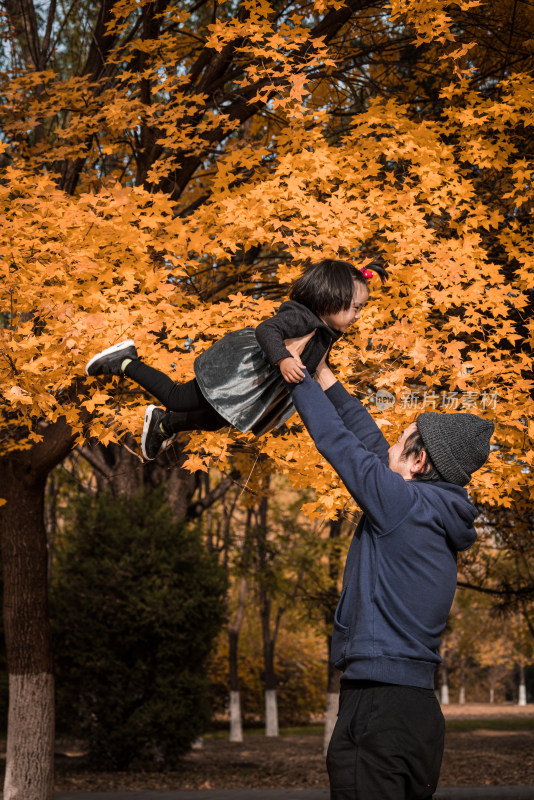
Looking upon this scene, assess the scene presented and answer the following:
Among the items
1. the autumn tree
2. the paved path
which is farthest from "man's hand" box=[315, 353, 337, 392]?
the paved path

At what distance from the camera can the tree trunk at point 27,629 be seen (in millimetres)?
7746

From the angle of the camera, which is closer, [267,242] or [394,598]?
[394,598]

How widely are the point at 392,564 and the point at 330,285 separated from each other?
3.66ft

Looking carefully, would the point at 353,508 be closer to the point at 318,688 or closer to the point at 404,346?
the point at 404,346

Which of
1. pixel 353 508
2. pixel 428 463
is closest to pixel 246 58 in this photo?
pixel 353 508

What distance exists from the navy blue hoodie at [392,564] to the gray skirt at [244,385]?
0.75 meters

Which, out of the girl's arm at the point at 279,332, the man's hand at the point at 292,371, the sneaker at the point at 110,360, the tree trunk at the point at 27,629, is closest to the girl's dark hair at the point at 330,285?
the girl's arm at the point at 279,332

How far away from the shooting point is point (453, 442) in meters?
2.08

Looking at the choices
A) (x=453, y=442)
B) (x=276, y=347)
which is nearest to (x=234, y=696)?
(x=276, y=347)

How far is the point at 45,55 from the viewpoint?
8.34 meters

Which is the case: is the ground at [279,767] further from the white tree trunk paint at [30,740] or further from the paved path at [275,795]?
the white tree trunk paint at [30,740]

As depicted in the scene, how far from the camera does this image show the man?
6.18ft

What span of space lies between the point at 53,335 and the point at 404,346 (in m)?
2.47

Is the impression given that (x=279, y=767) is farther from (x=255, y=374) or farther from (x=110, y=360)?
(x=255, y=374)
